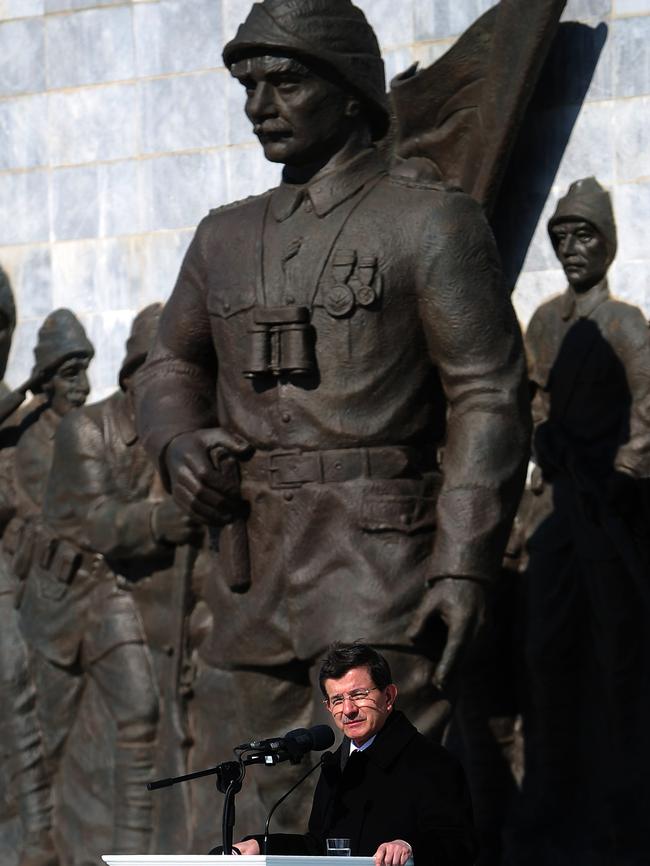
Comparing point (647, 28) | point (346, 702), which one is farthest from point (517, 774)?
point (346, 702)

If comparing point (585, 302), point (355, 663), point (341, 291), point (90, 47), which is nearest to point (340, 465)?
point (341, 291)

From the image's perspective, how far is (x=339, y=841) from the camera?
651 centimetres

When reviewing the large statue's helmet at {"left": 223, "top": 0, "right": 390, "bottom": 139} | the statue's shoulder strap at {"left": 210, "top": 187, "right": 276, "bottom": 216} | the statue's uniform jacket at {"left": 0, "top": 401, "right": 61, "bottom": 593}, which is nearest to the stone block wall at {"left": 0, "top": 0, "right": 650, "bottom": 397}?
the statue's uniform jacket at {"left": 0, "top": 401, "right": 61, "bottom": 593}

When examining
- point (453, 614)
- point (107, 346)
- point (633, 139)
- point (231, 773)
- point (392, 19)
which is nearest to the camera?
point (231, 773)

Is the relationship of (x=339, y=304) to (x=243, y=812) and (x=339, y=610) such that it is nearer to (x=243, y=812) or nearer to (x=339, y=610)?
(x=339, y=610)

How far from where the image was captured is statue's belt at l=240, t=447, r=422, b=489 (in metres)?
8.52

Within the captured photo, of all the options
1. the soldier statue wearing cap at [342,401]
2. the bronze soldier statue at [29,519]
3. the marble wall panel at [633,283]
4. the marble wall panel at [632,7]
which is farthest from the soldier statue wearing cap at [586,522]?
the soldier statue wearing cap at [342,401]

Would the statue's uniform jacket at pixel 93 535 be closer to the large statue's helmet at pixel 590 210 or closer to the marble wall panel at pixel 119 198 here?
the marble wall panel at pixel 119 198

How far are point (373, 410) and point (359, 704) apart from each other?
A: 2.06 meters

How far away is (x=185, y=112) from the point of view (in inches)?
532

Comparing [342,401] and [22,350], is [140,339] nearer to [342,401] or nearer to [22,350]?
[22,350]

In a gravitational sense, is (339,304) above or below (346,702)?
above

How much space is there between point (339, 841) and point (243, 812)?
14.5 feet

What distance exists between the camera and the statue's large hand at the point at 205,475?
858cm
